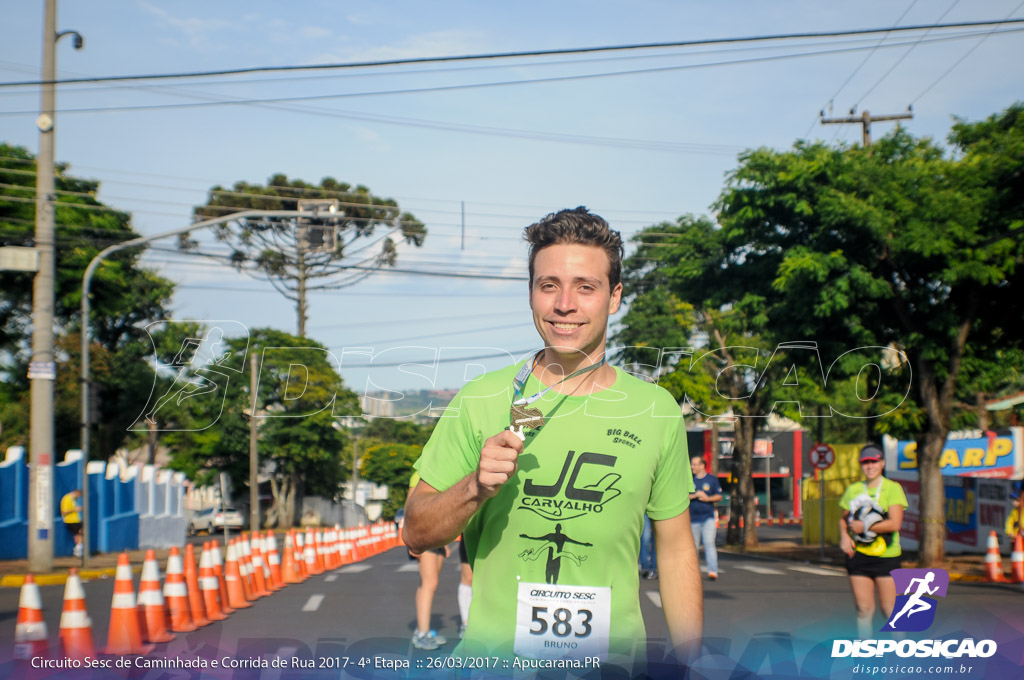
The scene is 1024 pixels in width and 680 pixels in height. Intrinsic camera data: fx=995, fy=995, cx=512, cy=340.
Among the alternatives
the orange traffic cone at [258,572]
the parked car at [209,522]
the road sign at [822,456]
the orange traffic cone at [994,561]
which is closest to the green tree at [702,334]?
the road sign at [822,456]

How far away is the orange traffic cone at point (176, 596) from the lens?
10.0m

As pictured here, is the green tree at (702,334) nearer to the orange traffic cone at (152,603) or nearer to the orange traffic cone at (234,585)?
the orange traffic cone at (234,585)

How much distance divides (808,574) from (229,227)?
20086 mm

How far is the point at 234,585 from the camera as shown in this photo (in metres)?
12.6

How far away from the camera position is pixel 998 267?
17.6m

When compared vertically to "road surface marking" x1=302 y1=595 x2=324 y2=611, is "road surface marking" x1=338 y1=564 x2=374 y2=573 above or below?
below

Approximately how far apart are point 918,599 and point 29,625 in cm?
691

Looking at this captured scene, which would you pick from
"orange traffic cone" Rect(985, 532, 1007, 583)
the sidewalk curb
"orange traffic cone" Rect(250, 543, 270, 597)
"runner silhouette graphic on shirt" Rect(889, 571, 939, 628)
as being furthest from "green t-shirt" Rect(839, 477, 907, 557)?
the sidewalk curb

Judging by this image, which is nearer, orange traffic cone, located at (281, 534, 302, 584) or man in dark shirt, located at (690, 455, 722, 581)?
man in dark shirt, located at (690, 455, 722, 581)

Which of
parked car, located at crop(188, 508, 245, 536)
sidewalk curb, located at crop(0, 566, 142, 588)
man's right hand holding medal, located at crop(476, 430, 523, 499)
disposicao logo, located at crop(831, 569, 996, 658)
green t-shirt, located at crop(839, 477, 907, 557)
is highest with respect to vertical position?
man's right hand holding medal, located at crop(476, 430, 523, 499)

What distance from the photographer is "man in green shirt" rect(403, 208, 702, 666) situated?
282 centimetres

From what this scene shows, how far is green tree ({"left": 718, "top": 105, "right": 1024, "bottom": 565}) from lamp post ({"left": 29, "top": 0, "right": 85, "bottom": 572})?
1305 centimetres

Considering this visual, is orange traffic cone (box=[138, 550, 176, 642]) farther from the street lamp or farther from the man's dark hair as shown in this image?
the street lamp

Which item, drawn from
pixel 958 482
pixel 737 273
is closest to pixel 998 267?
pixel 737 273
